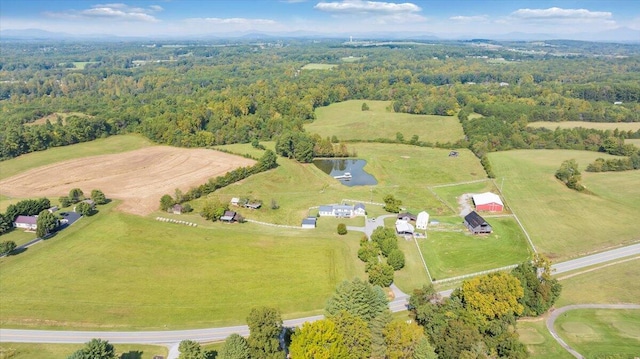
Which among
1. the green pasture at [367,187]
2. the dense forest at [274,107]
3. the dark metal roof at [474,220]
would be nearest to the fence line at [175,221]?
the green pasture at [367,187]

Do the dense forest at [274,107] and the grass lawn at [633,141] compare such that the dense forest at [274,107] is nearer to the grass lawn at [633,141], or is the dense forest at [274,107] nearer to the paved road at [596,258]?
the grass lawn at [633,141]

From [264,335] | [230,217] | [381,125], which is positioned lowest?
[230,217]

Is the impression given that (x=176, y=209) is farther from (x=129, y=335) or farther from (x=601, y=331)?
(x=601, y=331)

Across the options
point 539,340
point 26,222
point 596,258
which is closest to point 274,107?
point 26,222

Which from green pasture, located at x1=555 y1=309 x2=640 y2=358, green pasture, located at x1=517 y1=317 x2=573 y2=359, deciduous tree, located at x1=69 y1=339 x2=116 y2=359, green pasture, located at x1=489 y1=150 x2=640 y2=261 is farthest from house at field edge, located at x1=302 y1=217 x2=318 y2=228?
green pasture, located at x1=555 y1=309 x2=640 y2=358

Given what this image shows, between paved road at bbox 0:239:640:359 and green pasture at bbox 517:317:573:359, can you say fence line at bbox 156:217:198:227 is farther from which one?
green pasture at bbox 517:317:573:359

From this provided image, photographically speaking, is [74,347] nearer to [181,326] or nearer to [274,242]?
[181,326]
